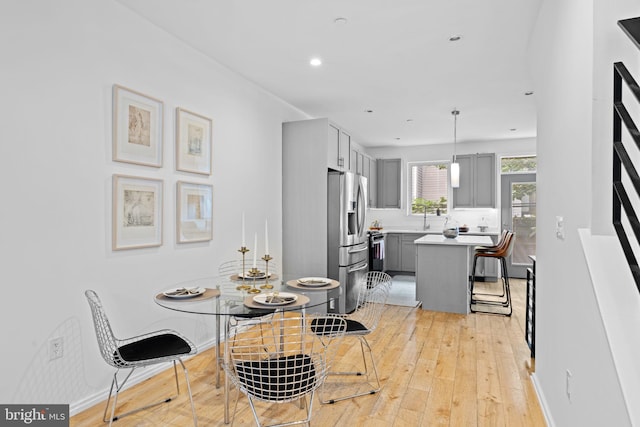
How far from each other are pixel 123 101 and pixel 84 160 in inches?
21.0

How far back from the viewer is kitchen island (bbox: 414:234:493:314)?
15.4 ft

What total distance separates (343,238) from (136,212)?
252 centimetres

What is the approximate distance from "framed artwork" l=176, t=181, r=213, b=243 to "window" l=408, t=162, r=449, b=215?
5.35 metres

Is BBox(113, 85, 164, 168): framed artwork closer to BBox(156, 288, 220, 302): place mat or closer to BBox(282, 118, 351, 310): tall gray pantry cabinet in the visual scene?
BBox(156, 288, 220, 302): place mat

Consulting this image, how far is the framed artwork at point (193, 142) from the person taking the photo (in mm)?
3166

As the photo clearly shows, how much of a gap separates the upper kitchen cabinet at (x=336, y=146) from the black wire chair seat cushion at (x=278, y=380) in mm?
3044

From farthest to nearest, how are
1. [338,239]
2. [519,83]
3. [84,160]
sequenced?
[338,239]
[519,83]
[84,160]

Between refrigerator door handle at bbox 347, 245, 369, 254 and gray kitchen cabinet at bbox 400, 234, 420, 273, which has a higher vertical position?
refrigerator door handle at bbox 347, 245, 369, 254

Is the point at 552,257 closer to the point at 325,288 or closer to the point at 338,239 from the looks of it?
the point at 325,288

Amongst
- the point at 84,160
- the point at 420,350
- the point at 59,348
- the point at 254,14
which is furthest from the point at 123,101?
the point at 420,350

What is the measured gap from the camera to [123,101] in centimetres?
266

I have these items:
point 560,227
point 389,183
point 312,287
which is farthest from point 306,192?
point 389,183

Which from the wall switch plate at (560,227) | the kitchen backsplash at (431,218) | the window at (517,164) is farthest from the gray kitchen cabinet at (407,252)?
the wall switch plate at (560,227)

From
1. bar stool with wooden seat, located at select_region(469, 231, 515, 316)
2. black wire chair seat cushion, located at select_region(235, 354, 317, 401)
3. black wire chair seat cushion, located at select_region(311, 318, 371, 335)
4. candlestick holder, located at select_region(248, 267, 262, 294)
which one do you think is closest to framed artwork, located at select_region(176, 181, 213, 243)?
candlestick holder, located at select_region(248, 267, 262, 294)
